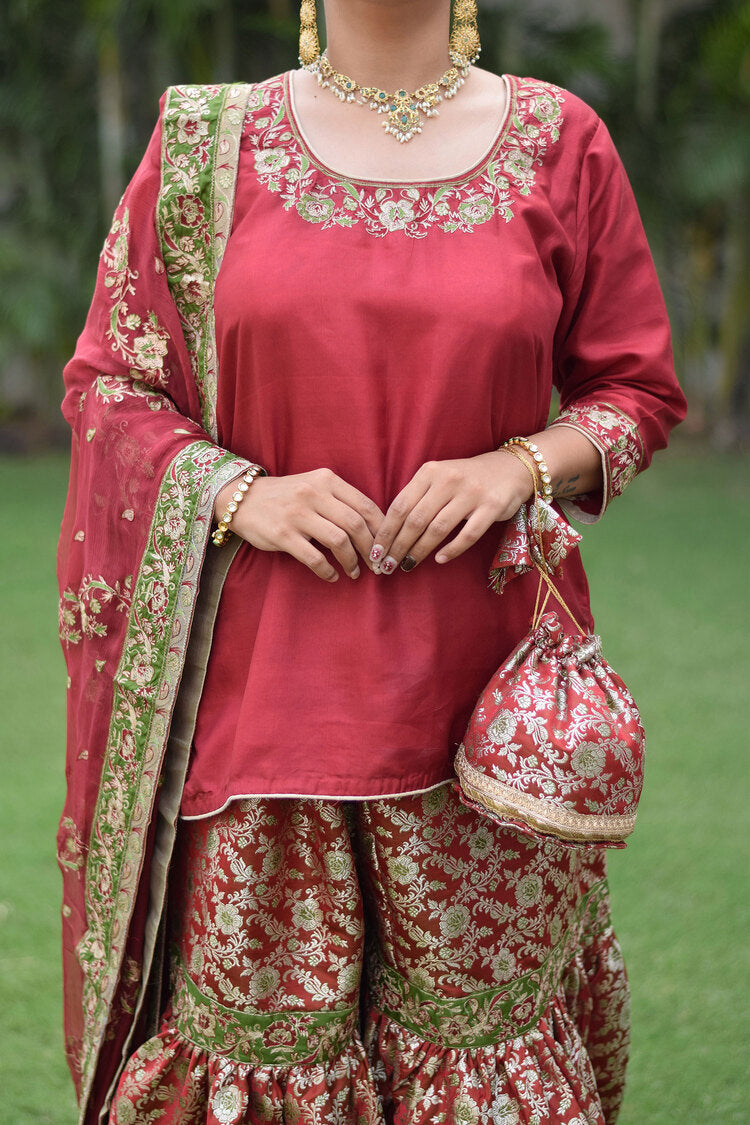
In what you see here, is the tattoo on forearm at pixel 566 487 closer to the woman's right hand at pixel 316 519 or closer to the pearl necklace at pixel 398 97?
the woman's right hand at pixel 316 519

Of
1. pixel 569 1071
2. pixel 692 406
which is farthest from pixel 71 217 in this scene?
pixel 569 1071

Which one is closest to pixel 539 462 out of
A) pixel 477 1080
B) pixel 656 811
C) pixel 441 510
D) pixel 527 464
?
pixel 527 464

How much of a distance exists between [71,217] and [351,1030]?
17.2ft

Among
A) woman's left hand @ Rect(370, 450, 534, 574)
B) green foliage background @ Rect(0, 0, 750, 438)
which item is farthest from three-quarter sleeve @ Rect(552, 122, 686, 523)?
green foliage background @ Rect(0, 0, 750, 438)

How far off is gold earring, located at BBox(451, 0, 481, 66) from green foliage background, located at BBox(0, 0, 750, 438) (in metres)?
4.30

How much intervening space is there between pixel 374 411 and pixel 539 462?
0.17 m

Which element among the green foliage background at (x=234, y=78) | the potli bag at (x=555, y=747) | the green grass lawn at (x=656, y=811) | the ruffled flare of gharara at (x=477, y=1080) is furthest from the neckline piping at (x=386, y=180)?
the green foliage background at (x=234, y=78)

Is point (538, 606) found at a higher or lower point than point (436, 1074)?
higher

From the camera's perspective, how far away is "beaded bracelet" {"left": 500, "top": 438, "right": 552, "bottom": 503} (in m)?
1.16

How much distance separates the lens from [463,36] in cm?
122

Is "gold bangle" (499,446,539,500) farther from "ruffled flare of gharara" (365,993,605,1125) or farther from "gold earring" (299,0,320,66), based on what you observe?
"ruffled flare of gharara" (365,993,605,1125)

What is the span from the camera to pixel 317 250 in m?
1.11

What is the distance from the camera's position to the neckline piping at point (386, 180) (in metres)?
1.14

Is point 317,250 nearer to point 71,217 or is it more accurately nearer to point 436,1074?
point 436,1074
